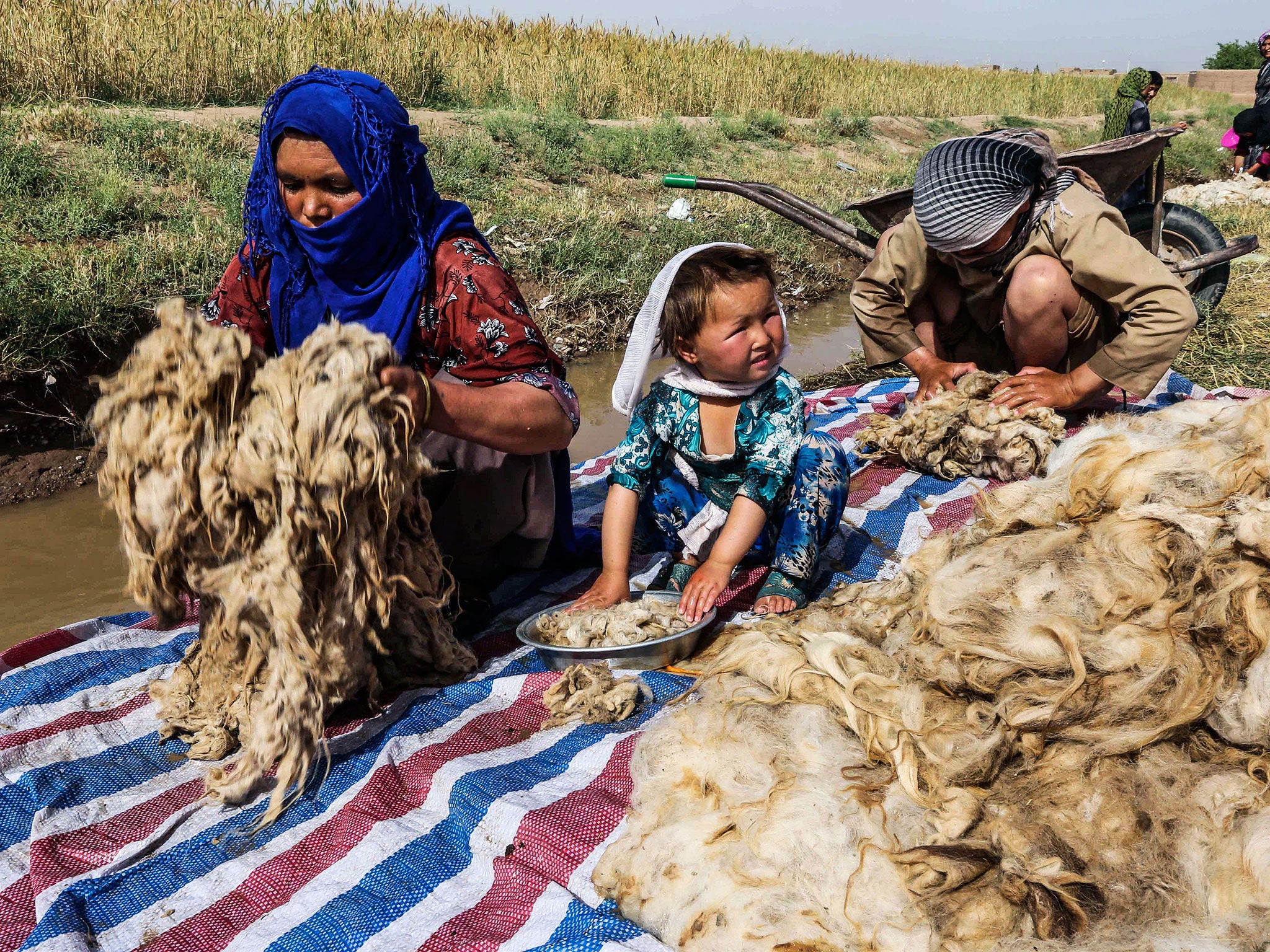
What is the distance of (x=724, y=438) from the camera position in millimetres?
2469

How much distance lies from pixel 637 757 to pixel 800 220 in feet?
11.6

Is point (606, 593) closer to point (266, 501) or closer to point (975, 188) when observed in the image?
point (266, 501)

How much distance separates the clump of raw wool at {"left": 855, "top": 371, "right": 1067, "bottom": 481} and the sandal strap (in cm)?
102

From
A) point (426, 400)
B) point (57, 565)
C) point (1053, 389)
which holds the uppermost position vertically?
point (426, 400)

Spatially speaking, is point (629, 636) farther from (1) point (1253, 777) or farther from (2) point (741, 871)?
(1) point (1253, 777)

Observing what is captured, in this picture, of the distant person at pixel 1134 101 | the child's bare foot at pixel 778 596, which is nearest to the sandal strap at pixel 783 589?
the child's bare foot at pixel 778 596

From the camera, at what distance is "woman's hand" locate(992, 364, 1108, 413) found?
3.18 meters

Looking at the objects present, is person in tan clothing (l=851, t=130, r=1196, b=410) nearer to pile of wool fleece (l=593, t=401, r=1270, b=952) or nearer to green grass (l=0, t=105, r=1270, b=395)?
pile of wool fleece (l=593, t=401, r=1270, b=952)

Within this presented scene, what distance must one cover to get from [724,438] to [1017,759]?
120 centimetres

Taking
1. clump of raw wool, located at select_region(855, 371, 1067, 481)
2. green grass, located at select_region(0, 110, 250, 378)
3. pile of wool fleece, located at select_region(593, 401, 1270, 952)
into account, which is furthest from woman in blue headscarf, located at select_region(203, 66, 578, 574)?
green grass, located at select_region(0, 110, 250, 378)

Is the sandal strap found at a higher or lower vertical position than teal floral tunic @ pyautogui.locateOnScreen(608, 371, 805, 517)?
lower

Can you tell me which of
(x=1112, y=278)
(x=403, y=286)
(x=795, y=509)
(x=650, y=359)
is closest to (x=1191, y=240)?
(x=1112, y=278)

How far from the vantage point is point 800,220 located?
4.56 metres

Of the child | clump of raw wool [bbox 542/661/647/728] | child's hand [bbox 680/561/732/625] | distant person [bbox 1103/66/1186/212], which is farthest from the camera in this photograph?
distant person [bbox 1103/66/1186/212]
